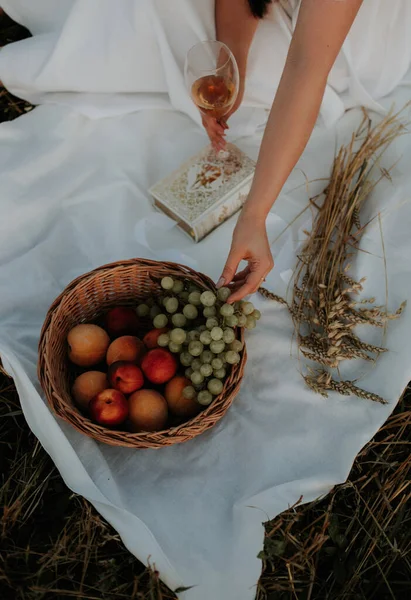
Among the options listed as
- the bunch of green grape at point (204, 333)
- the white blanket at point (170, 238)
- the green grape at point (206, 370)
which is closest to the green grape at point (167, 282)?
the bunch of green grape at point (204, 333)

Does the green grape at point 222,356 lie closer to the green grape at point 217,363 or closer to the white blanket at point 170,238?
the green grape at point 217,363

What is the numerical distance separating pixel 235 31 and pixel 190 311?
94cm

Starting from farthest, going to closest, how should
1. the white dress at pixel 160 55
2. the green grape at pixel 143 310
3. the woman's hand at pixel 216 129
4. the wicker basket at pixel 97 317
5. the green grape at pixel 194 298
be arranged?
the white dress at pixel 160 55
the woman's hand at pixel 216 129
the green grape at pixel 143 310
the green grape at pixel 194 298
the wicker basket at pixel 97 317

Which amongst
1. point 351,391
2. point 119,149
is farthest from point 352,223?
point 119,149

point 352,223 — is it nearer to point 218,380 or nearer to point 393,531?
point 218,380

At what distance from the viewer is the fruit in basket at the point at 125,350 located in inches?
49.4

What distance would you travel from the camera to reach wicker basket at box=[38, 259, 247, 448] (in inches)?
43.6

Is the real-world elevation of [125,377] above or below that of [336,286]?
below

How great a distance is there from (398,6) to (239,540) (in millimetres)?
1553

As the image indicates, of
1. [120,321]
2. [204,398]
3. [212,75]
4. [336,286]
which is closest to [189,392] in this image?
[204,398]

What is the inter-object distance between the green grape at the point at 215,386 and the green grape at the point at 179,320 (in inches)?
5.8

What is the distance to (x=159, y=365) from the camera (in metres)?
1.20

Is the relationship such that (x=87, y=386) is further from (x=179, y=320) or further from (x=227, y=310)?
(x=227, y=310)

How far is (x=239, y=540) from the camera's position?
3.74ft
